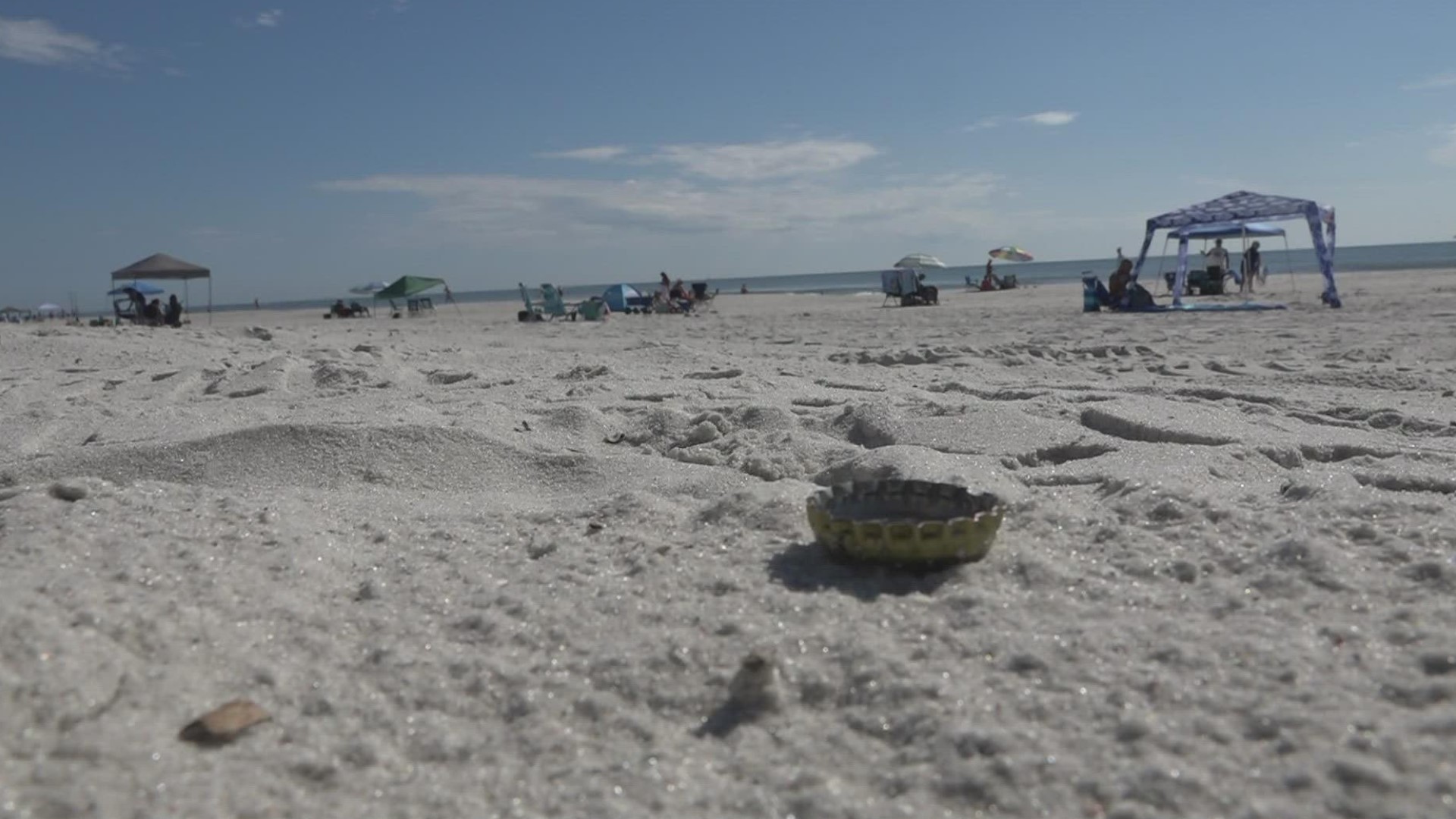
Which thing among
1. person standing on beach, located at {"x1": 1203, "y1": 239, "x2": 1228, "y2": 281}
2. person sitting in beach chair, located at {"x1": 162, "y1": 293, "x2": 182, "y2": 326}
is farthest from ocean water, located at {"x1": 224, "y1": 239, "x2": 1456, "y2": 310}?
person sitting in beach chair, located at {"x1": 162, "y1": 293, "x2": 182, "y2": 326}

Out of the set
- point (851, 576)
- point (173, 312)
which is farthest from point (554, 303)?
point (851, 576)

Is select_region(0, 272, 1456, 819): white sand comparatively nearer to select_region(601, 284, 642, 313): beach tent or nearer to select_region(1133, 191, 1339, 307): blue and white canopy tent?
select_region(1133, 191, 1339, 307): blue and white canopy tent

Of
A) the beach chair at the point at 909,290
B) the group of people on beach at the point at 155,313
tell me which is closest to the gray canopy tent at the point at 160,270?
the group of people on beach at the point at 155,313

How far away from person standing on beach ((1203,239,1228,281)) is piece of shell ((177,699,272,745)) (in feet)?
63.6

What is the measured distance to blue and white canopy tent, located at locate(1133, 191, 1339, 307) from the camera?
42.9ft

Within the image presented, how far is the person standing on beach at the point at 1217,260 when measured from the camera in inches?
720

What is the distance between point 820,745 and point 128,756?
3.19 ft

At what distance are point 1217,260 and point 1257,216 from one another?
578 cm

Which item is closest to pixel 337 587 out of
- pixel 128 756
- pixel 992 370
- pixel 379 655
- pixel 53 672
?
pixel 379 655

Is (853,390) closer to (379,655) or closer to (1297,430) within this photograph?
(1297,430)

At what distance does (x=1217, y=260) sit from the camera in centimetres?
1866

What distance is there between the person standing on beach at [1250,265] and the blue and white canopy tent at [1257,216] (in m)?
3.61

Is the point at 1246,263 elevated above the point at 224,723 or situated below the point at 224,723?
above

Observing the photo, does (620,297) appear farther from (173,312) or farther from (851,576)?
(851,576)
